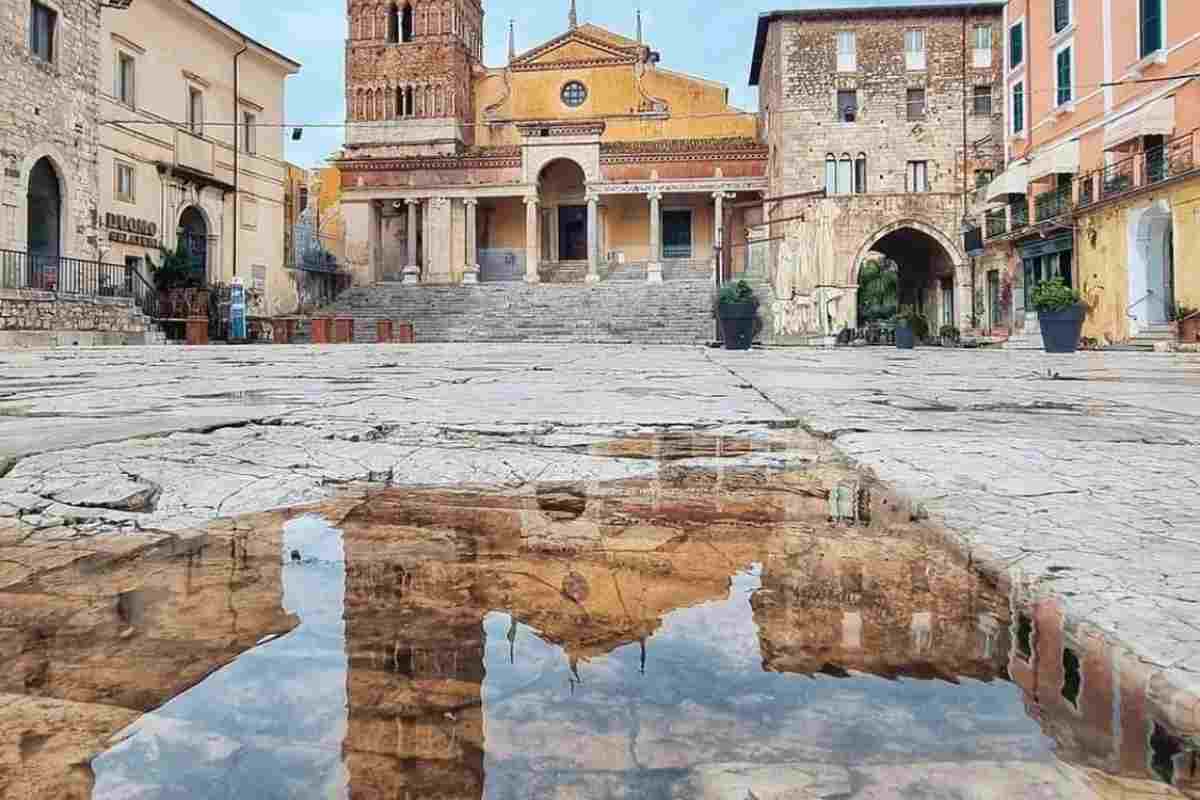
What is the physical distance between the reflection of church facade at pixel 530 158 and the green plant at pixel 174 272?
1102cm

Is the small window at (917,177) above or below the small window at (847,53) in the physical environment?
below

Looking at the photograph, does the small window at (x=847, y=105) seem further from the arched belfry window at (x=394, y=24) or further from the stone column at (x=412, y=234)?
the arched belfry window at (x=394, y=24)

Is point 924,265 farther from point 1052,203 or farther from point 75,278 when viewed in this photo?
point 75,278

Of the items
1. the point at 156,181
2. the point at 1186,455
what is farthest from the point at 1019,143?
the point at 1186,455

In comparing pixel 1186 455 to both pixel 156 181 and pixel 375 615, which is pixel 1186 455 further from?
pixel 156 181

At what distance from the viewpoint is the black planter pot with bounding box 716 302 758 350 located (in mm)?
15477

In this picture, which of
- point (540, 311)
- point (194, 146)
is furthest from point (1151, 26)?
point (194, 146)

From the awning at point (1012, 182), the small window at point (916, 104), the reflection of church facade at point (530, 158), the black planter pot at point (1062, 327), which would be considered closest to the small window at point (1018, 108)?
the awning at point (1012, 182)

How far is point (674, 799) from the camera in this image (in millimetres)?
785

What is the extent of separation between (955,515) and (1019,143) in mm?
28611

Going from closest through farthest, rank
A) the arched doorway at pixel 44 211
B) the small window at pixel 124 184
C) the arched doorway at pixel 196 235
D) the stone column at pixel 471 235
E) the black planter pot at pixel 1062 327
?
the black planter pot at pixel 1062 327
the arched doorway at pixel 44 211
the small window at pixel 124 184
the arched doorway at pixel 196 235
the stone column at pixel 471 235

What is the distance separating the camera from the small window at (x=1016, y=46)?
2580 cm

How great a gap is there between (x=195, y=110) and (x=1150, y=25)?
25.8 m

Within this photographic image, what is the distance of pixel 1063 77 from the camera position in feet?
76.7
